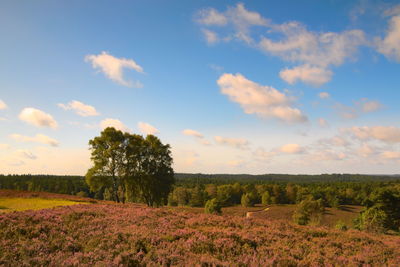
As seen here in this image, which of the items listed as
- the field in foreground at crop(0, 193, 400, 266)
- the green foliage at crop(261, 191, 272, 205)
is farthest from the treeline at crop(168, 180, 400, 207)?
the field in foreground at crop(0, 193, 400, 266)

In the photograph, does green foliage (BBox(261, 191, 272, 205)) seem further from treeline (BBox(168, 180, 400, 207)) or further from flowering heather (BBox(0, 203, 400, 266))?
flowering heather (BBox(0, 203, 400, 266))

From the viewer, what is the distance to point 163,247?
27.3 ft

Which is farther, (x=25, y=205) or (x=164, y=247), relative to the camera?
(x=25, y=205)

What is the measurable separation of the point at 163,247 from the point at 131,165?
3189 centimetres

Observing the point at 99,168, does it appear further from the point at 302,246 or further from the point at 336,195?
the point at 336,195

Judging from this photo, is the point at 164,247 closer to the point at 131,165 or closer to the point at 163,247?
the point at 163,247

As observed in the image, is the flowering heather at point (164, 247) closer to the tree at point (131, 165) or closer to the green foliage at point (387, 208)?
the tree at point (131, 165)

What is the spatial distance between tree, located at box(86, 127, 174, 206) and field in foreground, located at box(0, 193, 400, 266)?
25508mm

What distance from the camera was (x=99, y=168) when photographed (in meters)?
36.8

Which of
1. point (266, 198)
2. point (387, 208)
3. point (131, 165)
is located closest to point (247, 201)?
point (266, 198)

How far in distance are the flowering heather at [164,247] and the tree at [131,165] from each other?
2546 cm

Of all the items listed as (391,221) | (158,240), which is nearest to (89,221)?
(158,240)

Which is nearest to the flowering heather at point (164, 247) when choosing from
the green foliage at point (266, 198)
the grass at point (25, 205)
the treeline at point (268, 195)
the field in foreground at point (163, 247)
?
the field in foreground at point (163, 247)

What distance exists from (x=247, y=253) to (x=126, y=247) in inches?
157
